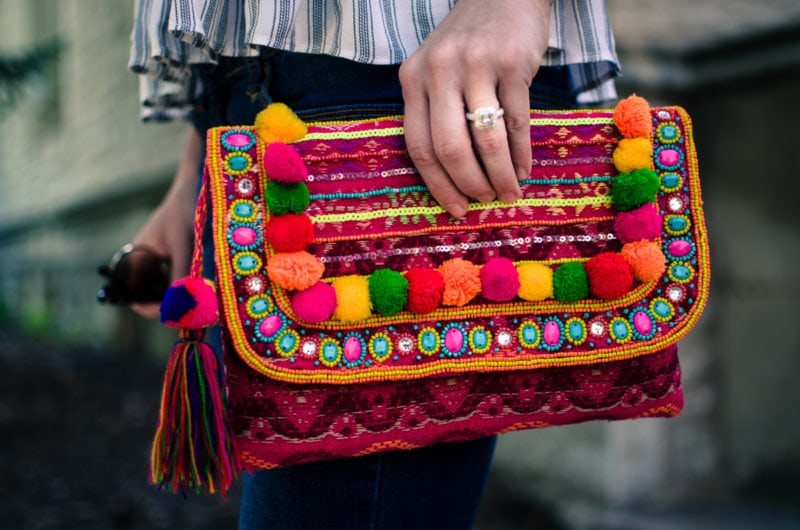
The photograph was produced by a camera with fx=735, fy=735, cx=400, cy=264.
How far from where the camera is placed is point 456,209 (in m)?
0.84

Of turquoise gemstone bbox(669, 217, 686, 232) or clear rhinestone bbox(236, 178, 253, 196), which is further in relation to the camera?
turquoise gemstone bbox(669, 217, 686, 232)

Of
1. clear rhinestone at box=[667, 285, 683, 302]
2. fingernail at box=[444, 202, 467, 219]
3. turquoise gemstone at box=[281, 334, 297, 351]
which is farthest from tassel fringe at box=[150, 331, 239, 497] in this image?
clear rhinestone at box=[667, 285, 683, 302]

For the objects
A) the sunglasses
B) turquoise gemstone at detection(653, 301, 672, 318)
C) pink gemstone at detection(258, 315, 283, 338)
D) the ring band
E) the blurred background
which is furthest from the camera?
the blurred background

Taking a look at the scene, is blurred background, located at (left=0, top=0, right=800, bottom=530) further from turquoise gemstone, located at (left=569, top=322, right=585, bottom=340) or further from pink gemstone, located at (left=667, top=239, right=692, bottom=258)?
turquoise gemstone, located at (left=569, top=322, right=585, bottom=340)

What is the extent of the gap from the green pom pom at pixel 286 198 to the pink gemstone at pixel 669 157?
0.47 metres

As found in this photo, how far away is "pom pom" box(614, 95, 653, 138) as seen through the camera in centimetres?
92

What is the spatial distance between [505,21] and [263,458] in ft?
1.76

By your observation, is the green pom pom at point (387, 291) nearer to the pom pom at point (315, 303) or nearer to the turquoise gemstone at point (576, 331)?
the pom pom at point (315, 303)

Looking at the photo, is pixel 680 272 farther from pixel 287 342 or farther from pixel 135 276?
pixel 135 276

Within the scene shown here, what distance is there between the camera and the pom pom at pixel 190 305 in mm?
833

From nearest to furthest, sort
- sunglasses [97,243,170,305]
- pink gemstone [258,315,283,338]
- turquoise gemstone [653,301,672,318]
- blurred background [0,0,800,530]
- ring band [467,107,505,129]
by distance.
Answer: ring band [467,107,505,129] < pink gemstone [258,315,283,338] < turquoise gemstone [653,301,672,318] < sunglasses [97,243,170,305] < blurred background [0,0,800,530]

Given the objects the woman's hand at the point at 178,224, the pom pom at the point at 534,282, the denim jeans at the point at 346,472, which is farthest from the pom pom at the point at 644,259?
the woman's hand at the point at 178,224

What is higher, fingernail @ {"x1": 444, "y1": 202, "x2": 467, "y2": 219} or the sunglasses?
fingernail @ {"x1": 444, "y1": 202, "x2": 467, "y2": 219}

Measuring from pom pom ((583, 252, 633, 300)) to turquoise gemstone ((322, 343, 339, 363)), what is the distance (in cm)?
32
